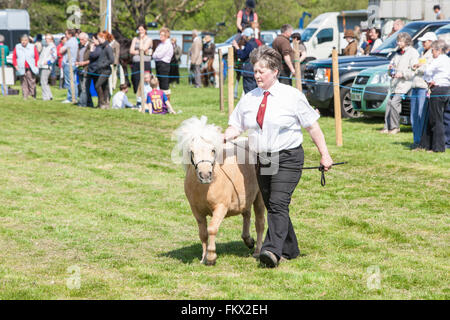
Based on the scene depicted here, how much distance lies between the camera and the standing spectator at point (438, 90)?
14492mm

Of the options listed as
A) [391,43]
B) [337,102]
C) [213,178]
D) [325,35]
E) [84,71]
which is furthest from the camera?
[325,35]

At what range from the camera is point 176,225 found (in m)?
10.2

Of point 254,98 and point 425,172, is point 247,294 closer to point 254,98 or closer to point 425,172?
point 254,98

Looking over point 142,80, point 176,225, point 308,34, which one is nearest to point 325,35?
point 308,34

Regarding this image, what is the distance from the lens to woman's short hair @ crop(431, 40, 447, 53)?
1445 cm

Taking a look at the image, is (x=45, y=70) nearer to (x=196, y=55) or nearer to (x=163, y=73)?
(x=163, y=73)

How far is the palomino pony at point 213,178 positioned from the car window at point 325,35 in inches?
1191

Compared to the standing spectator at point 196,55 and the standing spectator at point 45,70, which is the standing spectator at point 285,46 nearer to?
the standing spectator at point 45,70

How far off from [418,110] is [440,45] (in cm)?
145

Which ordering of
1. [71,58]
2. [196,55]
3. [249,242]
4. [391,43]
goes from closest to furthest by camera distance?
[249,242] → [391,43] → [71,58] → [196,55]

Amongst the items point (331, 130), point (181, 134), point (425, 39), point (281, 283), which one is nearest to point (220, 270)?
point (281, 283)

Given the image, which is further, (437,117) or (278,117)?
(437,117)

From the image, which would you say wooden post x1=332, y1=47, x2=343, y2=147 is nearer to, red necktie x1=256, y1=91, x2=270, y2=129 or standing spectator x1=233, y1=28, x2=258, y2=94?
standing spectator x1=233, y1=28, x2=258, y2=94

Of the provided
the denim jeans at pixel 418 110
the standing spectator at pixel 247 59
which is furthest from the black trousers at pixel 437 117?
the standing spectator at pixel 247 59
